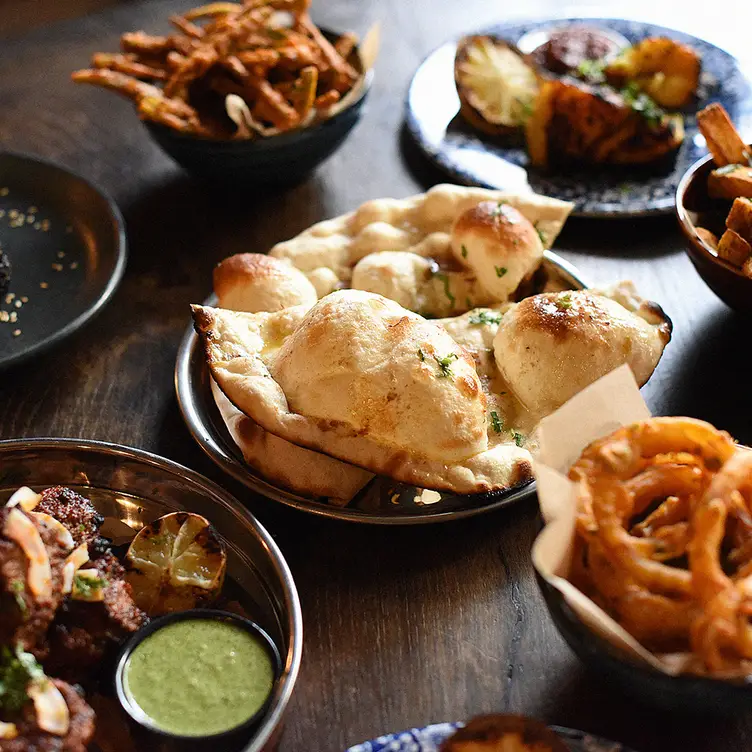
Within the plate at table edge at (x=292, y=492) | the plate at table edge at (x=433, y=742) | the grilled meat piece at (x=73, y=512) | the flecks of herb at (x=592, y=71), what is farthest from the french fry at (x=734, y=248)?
the grilled meat piece at (x=73, y=512)

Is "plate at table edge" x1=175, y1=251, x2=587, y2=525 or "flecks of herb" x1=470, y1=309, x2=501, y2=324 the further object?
"flecks of herb" x1=470, y1=309, x2=501, y2=324

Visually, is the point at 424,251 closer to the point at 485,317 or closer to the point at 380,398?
the point at 485,317

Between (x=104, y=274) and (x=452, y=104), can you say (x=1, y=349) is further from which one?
(x=452, y=104)

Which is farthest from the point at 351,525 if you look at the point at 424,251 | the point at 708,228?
the point at 708,228

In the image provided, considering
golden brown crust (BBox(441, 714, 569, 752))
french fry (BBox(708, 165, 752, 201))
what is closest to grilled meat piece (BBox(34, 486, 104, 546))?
golden brown crust (BBox(441, 714, 569, 752))

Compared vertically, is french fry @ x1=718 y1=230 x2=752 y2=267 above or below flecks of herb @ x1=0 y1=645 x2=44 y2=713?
above

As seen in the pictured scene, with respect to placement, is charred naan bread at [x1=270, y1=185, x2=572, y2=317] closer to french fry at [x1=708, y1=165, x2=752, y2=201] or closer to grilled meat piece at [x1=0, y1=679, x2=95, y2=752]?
french fry at [x1=708, y1=165, x2=752, y2=201]
